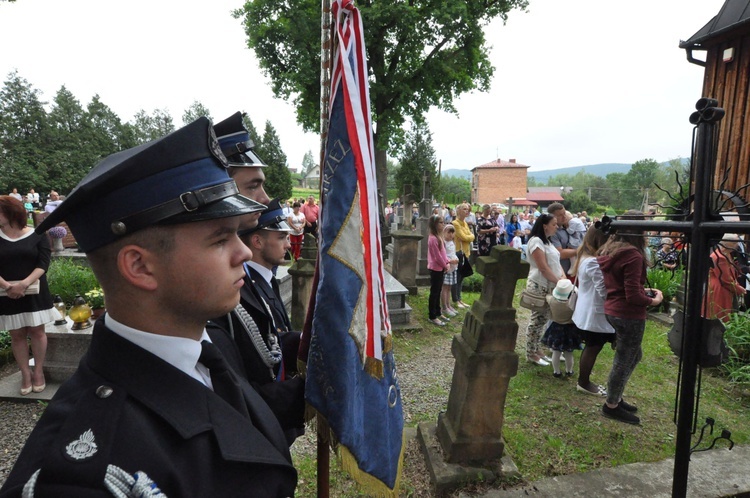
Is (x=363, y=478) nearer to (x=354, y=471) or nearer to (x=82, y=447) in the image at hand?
(x=354, y=471)

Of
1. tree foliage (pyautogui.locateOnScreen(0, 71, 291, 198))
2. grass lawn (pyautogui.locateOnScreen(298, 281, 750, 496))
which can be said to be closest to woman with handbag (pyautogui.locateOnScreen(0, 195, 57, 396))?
grass lawn (pyautogui.locateOnScreen(298, 281, 750, 496))

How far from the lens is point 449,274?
8.30m

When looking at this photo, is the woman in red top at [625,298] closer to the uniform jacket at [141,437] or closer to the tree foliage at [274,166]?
the uniform jacket at [141,437]

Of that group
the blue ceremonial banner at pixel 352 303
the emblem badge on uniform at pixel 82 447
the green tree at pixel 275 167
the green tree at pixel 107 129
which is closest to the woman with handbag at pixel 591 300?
the blue ceremonial banner at pixel 352 303

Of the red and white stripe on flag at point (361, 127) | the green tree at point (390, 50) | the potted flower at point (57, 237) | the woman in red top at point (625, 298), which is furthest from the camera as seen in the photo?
the green tree at point (390, 50)

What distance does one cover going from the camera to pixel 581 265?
4.62m

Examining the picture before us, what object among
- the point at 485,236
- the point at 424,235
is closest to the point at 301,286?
the point at 424,235

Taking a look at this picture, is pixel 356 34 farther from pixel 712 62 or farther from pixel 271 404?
pixel 712 62

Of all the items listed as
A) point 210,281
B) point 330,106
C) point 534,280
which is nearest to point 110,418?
point 210,281

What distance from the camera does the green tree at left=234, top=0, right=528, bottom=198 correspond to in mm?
18281

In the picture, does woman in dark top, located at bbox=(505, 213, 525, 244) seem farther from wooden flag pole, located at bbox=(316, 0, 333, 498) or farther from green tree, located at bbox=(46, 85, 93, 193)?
green tree, located at bbox=(46, 85, 93, 193)

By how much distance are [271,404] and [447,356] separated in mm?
4914

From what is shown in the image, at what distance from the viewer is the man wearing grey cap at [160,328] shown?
98 cm

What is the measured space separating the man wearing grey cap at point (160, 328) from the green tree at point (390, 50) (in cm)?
1904
